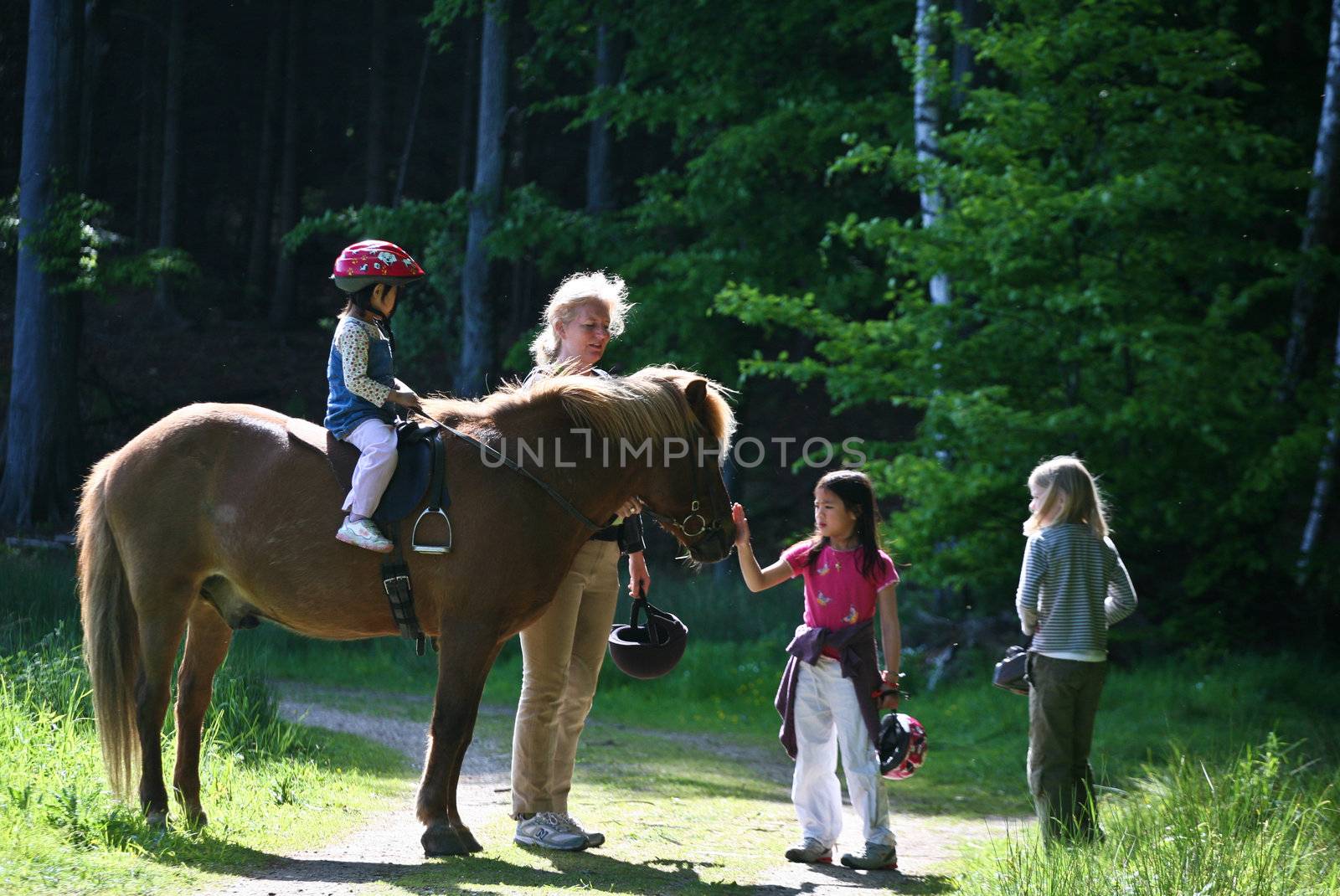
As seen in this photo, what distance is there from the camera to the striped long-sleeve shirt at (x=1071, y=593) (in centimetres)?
524

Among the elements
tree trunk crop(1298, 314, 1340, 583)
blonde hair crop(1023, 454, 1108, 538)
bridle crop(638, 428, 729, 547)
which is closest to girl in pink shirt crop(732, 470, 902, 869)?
bridle crop(638, 428, 729, 547)

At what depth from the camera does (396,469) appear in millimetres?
5055

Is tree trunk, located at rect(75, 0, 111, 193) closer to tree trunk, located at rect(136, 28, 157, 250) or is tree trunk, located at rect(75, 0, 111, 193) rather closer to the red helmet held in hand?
tree trunk, located at rect(136, 28, 157, 250)

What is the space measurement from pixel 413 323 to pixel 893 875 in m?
15.9

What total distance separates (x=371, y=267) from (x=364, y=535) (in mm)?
1010

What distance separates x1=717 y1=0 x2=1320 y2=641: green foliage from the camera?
8.77 meters

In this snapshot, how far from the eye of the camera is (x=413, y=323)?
65.6ft

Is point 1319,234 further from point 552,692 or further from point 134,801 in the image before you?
point 134,801

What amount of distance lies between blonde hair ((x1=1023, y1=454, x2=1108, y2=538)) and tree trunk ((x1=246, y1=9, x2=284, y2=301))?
69.3 ft

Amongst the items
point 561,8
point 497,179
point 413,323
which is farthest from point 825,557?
point 413,323

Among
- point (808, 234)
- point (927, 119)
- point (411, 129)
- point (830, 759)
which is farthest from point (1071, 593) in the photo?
point (411, 129)

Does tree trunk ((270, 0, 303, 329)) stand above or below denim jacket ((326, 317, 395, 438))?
above

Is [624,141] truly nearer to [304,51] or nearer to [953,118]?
[304,51]

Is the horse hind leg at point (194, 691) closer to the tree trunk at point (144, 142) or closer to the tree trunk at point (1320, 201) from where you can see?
the tree trunk at point (1320, 201)
